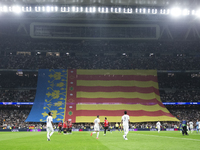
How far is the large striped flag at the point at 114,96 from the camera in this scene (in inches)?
2253

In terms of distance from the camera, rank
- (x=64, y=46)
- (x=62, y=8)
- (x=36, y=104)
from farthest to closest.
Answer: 1. (x=64, y=46)
2. (x=62, y=8)
3. (x=36, y=104)

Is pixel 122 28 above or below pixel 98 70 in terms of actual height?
above

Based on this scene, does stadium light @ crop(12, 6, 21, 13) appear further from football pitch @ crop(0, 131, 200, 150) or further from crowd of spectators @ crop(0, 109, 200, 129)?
football pitch @ crop(0, 131, 200, 150)

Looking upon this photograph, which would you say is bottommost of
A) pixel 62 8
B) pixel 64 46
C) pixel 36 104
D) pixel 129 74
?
pixel 36 104

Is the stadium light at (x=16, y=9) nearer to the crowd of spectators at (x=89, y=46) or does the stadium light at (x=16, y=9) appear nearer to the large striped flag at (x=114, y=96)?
the crowd of spectators at (x=89, y=46)

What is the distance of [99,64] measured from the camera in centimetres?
7294

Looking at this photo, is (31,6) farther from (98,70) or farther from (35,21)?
(98,70)

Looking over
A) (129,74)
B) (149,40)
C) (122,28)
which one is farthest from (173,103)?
(122,28)

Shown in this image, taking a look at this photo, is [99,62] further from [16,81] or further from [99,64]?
[16,81]

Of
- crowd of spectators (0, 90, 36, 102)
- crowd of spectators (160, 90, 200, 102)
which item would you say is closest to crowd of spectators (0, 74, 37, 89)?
crowd of spectators (0, 90, 36, 102)

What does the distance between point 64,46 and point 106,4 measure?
70.2ft

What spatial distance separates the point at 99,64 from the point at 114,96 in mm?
15139

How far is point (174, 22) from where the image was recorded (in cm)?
7181

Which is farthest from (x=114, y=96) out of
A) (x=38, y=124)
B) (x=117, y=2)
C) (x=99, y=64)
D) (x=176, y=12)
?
(x=176, y=12)
